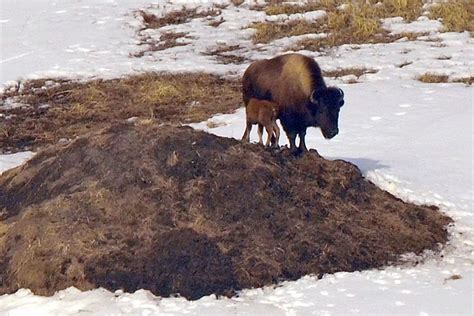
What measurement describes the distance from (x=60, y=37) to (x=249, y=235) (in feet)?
43.4

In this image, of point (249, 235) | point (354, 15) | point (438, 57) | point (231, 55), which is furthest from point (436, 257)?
point (354, 15)

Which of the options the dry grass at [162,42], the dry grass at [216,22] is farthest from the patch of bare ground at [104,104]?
the dry grass at [216,22]

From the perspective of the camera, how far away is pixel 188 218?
27.0 feet

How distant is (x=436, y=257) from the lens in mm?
8320

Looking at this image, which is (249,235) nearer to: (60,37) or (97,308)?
(97,308)

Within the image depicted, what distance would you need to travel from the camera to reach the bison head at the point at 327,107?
927 cm

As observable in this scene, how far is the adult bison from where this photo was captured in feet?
30.6

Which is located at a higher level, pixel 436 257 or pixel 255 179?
pixel 255 179

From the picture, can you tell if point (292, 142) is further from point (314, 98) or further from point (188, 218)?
point (188, 218)

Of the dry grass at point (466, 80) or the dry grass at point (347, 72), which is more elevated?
the dry grass at point (466, 80)

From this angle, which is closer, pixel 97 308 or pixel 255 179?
pixel 97 308

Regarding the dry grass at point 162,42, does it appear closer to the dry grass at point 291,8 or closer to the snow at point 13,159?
the dry grass at point 291,8

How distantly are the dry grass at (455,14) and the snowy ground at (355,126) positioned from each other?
311 mm

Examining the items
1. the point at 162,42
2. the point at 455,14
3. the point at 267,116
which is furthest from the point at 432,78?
the point at 267,116
